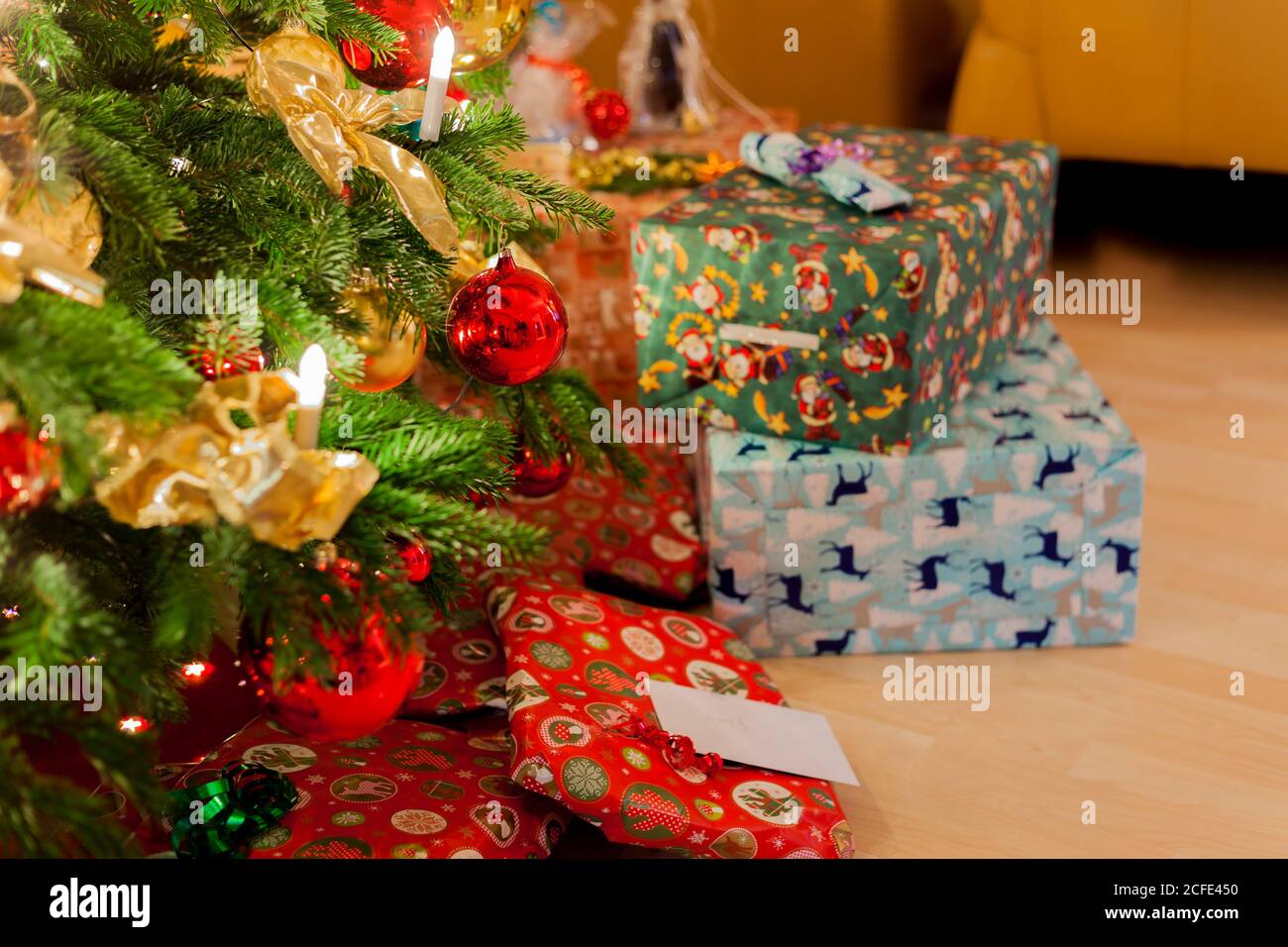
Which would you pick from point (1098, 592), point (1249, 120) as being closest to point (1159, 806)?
point (1098, 592)

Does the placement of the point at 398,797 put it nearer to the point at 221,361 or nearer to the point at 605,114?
the point at 221,361

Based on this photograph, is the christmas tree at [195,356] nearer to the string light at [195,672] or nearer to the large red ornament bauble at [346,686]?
the large red ornament bauble at [346,686]

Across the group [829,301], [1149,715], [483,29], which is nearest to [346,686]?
[483,29]

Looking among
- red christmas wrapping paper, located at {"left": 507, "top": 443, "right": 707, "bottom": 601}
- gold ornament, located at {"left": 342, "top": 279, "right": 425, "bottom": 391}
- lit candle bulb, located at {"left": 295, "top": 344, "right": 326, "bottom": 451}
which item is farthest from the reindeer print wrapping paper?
lit candle bulb, located at {"left": 295, "top": 344, "right": 326, "bottom": 451}

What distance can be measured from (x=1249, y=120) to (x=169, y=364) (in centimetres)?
195

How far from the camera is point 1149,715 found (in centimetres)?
123

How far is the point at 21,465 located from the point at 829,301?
86 cm

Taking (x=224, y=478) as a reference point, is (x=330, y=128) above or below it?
above

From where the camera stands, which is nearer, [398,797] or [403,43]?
[403,43]

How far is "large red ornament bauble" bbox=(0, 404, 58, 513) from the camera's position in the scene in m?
0.55

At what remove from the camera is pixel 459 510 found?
25.4 inches

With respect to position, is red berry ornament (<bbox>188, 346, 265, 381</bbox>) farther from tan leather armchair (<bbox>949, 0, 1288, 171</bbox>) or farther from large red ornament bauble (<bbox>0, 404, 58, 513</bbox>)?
Result: tan leather armchair (<bbox>949, 0, 1288, 171</bbox>)

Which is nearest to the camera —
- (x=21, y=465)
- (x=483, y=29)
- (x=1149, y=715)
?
(x=21, y=465)
